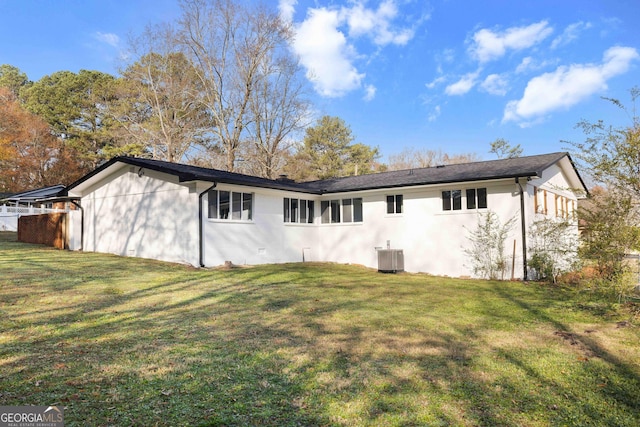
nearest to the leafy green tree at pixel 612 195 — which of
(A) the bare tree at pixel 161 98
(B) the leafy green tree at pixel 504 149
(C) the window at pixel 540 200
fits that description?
(C) the window at pixel 540 200

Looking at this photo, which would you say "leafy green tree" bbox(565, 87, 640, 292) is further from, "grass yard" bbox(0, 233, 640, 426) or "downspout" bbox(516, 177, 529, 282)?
"downspout" bbox(516, 177, 529, 282)

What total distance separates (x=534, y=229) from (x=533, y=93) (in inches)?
435

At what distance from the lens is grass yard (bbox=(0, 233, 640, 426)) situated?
3.01m

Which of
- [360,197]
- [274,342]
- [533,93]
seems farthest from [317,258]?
[533,93]

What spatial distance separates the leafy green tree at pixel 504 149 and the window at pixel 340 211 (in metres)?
22.2

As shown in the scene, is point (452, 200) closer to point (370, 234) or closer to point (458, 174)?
point (458, 174)

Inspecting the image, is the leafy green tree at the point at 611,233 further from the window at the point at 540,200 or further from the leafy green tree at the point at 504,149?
the leafy green tree at the point at 504,149

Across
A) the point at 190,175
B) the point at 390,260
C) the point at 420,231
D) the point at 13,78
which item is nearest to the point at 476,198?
the point at 420,231

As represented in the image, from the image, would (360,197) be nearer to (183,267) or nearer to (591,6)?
(183,267)

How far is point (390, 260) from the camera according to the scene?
45.7 feet

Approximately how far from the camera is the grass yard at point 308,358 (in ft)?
9.89

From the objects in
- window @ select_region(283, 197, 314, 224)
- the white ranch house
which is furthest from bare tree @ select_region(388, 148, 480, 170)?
window @ select_region(283, 197, 314, 224)

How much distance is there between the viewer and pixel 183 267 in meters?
11.9

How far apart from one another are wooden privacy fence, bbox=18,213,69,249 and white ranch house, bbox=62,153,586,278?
0.95 m
